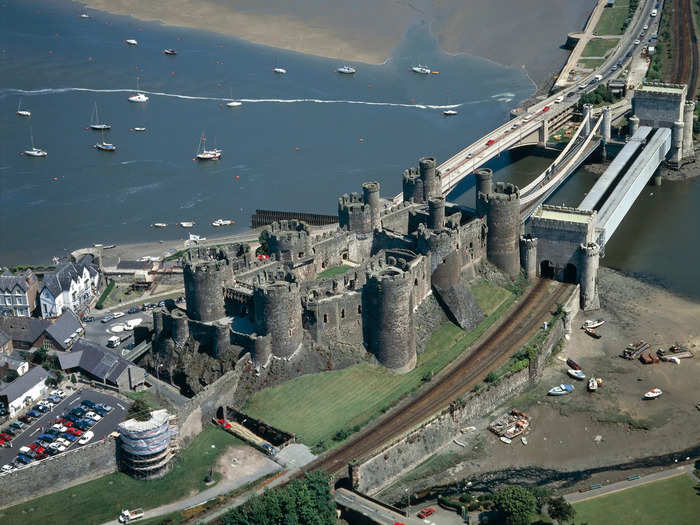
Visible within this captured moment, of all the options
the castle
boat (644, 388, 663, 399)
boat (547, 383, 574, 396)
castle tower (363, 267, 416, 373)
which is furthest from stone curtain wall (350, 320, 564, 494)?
boat (644, 388, 663, 399)

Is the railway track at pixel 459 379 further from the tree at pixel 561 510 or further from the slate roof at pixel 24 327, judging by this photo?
the slate roof at pixel 24 327

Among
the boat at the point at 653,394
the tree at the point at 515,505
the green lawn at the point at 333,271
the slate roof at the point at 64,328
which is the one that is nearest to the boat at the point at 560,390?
the boat at the point at 653,394

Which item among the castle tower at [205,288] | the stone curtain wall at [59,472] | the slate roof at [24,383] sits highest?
the castle tower at [205,288]

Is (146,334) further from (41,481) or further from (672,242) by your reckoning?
(672,242)

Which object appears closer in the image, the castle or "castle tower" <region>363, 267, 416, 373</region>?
the castle

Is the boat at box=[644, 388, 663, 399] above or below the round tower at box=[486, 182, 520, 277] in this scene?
below

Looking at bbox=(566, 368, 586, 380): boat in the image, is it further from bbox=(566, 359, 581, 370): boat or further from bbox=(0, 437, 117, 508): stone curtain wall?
bbox=(0, 437, 117, 508): stone curtain wall

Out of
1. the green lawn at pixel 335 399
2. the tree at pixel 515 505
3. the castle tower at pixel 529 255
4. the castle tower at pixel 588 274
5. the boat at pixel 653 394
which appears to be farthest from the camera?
the castle tower at pixel 529 255
